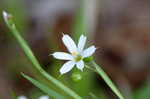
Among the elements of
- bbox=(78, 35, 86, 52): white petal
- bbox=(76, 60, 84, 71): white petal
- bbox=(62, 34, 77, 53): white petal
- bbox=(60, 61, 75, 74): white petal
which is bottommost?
bbox=(76, 60, 84, 71): white petal

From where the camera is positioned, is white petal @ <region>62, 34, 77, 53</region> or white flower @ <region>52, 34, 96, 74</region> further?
white petal @ <region>62, 34, 77, 53</region>

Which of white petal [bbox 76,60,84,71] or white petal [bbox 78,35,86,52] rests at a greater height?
white petal [bbox 78,35,86,52]

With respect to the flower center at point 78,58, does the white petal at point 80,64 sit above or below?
below

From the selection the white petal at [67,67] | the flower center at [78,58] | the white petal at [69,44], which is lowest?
the white petal at [67,67]

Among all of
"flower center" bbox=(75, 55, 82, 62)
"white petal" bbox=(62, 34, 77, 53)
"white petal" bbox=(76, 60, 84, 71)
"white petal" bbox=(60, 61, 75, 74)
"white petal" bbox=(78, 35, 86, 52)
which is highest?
"white petal" bbox=(62, 34, 77, 53)

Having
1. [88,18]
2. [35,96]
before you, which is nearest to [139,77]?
[88,18]

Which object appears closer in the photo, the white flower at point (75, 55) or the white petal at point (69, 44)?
the white flower at point (75, 55)

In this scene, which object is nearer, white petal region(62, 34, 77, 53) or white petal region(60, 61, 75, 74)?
white petal region(60, 61, 75, 74)

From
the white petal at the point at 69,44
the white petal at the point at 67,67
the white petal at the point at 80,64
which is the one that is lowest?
the white petal at the point at 80,64

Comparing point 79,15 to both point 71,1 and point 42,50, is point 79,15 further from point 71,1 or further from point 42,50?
point 71,1

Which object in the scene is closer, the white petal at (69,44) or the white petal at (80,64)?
the white petal at (80,64)

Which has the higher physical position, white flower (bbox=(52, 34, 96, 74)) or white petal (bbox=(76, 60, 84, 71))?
white flower (bbox=(52, 34, 96, 74))

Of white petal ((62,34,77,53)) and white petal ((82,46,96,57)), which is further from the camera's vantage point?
white petal ((62,34,77,53))
